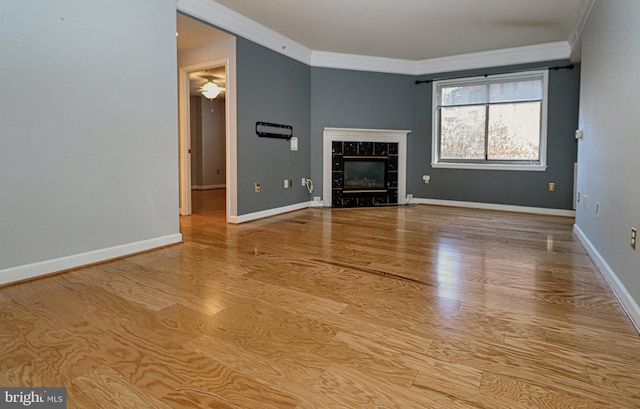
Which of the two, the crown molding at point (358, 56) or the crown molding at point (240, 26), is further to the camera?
the crown molding at point (358, 56)

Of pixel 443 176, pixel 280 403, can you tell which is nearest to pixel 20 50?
pixel 280 403

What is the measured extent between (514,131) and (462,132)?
76 centimetres

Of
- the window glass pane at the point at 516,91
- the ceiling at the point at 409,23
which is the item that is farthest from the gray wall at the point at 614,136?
the window glass pane at the point at 516,91

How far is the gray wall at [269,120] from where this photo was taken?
181 inches

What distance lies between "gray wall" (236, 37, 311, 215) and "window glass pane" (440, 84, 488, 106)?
2.27 m

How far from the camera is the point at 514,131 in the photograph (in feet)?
18.8

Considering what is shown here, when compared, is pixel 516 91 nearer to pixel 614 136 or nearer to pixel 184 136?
pixel 614 136

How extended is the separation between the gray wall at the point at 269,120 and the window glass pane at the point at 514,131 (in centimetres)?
290

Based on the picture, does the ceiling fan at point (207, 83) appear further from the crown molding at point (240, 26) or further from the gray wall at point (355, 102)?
the gray wall at point (355, 102)

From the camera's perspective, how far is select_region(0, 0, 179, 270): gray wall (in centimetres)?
234

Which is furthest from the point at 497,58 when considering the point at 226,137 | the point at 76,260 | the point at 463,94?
the point at 76,260

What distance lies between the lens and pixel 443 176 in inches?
249

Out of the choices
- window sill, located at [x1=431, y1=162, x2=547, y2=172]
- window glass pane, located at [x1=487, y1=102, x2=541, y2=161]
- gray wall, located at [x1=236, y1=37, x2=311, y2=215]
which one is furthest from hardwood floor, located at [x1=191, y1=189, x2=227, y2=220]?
window glass pane, located at [x1=487, y1=102, x2=541, y2=161]

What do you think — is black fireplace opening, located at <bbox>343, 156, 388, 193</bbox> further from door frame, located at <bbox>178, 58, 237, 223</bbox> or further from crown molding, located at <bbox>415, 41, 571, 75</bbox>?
door frame, located at <bbox>178, 58, 237, 223</bbox>
